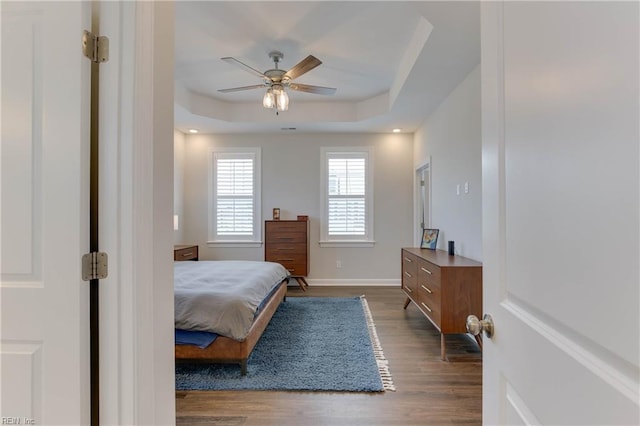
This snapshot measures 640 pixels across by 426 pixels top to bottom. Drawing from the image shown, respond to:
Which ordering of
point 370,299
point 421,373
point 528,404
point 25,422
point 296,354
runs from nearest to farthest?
1. point 528,404
2. point 25,422
3. point 421,373
4. point 296,354
5. point 370,299

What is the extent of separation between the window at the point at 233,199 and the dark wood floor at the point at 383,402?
Result: 11.5ft

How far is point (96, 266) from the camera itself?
1035 millimetres

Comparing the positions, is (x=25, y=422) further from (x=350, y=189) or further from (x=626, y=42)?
(x=350, y=189)

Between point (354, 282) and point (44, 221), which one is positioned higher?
point (44, 221)

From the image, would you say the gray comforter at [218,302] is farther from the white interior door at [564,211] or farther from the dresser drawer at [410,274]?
the white interior door at [564,211]

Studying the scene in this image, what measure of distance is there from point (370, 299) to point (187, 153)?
389 cm

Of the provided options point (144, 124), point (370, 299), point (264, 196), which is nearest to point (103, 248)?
point (144, 124)

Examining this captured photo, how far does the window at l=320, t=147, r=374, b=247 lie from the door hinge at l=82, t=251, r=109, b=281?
15.3ft

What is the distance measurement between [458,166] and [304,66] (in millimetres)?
1896

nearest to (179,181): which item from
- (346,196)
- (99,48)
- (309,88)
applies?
(346,196)

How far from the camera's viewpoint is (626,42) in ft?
1.49

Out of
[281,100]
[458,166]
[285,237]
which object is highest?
[281,100]

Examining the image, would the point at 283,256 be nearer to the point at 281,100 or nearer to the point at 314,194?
the point at 314,194
